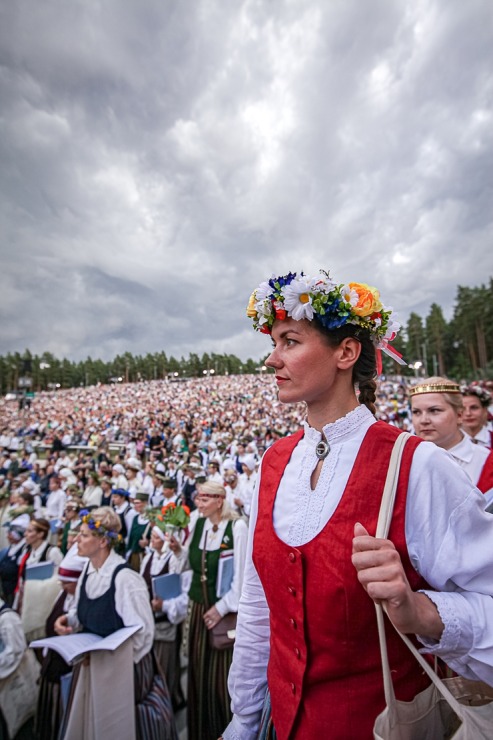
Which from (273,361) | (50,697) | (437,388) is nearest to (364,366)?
(273,361)

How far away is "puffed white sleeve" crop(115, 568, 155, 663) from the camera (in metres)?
3.16

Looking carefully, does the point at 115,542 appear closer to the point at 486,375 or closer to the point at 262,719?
the point at 262,719

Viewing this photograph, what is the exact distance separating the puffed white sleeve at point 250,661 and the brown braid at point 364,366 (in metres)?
0.81

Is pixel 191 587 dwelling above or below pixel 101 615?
below

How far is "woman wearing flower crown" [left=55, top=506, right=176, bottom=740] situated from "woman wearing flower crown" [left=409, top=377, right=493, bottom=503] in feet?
9.79

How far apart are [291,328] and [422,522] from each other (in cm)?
91

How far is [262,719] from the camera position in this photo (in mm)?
1654

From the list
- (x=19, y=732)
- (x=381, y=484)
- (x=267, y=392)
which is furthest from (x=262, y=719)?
(x=267, y=392)

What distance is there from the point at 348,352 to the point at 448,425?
1830 millimetres

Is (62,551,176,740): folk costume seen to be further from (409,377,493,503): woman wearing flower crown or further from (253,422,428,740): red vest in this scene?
(409,377,493,503): woman wearing flower crown

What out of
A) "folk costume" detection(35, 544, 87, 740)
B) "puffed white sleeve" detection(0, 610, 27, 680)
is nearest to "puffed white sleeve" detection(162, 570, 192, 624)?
"folk costume" detection(35, 544, 87, 740)

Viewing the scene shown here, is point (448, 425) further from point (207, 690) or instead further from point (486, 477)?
point (207, 690)

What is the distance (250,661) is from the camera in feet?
5.66

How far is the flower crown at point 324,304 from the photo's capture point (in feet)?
5.19
